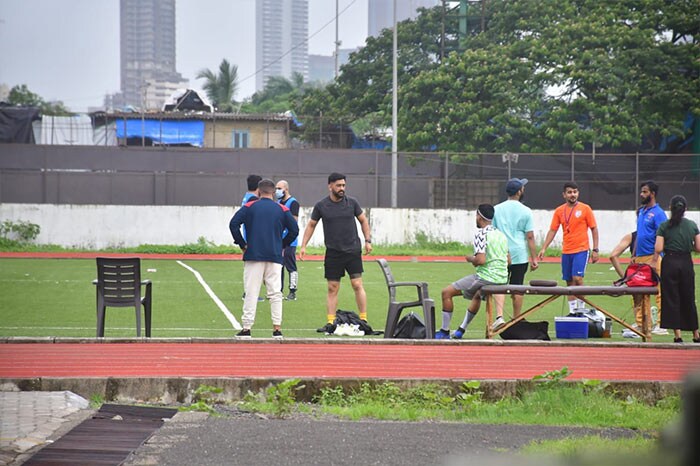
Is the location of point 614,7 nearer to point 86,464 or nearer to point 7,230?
point 7,230

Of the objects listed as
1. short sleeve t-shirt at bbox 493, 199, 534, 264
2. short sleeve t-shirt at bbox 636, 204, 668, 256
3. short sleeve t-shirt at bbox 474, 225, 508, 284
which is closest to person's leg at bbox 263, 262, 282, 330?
short sleeve t-shirt at bbox 474, 225, 508, 284

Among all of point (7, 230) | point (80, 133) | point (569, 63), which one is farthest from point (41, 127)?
point (569, 63)

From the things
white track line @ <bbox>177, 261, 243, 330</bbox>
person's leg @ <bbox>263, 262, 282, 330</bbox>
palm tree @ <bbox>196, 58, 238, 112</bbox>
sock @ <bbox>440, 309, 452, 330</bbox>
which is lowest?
white track line @ <bbox>177, 261, 243, 330</bbox>

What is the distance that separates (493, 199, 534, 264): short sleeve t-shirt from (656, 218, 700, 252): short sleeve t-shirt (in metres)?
1.79

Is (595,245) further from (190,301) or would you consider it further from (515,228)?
(190,301)

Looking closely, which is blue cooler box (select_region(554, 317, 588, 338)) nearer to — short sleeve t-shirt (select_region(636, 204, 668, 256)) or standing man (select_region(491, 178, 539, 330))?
standing man (select_region(491, 178, 539, 330))

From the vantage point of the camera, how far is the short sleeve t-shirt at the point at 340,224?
44.1 feet

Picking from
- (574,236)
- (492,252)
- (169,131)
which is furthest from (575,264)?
(169,131)

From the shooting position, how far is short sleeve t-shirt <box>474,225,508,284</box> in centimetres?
1250

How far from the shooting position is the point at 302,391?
345 inches

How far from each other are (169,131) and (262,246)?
47.7m

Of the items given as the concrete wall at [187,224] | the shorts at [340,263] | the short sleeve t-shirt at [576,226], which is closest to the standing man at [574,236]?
the short sleeve t-shirt at [576,226]

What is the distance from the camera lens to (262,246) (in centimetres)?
1227

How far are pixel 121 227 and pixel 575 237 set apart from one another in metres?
23.4
